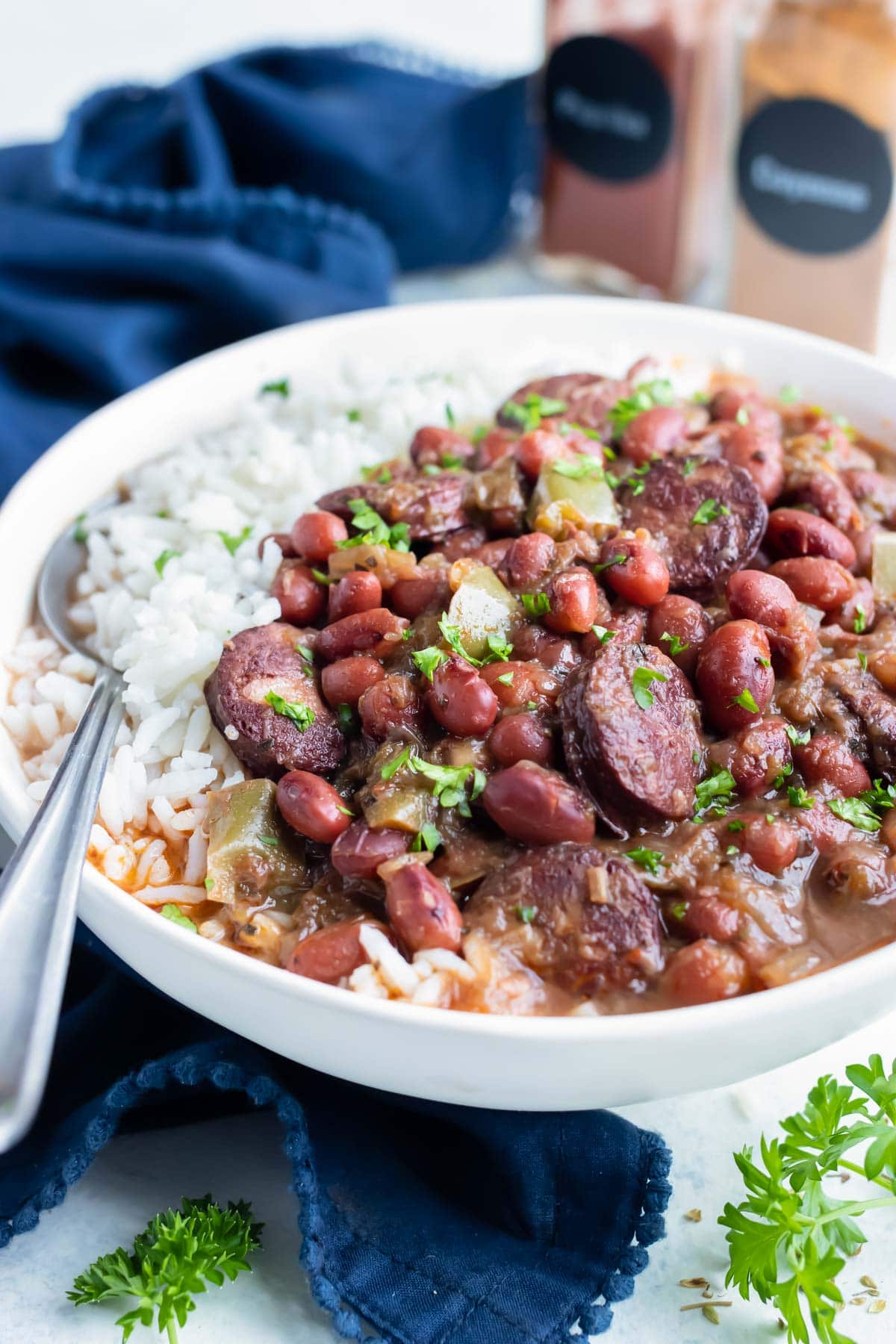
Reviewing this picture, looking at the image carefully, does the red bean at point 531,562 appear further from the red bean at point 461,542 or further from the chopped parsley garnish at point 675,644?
the chopped parsley garnish at point 675,644

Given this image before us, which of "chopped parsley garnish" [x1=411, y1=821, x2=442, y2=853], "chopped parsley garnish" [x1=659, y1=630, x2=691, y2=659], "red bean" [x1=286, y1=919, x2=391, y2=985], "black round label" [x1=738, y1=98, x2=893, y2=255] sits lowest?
"red bean" [x1=286, y1=919, x2=391, y2=985]

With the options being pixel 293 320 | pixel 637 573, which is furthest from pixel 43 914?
pixel 293 320

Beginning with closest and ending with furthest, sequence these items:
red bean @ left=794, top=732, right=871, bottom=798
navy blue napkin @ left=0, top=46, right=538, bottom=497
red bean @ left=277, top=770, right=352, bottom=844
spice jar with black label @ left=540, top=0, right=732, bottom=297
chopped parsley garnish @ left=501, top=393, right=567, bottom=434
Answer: red bean @ left=277, top=770, right=352, bottom=844
red bean @ left=794, top=732, right=871, bottom=798
chopped parsley garnish @ left=501, top=393, right=567, bottom=434
navy blue napkin @ left=0, top=46, right=538, bottom=497
spice jar with black label @ left=540, top=0, right=732, bottom=297

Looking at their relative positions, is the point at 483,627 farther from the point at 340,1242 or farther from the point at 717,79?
the point at 717,79

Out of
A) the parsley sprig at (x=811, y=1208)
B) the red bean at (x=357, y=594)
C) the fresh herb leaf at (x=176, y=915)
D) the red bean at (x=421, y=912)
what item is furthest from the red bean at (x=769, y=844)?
the fresh herb leaf at (x=176, y=915)

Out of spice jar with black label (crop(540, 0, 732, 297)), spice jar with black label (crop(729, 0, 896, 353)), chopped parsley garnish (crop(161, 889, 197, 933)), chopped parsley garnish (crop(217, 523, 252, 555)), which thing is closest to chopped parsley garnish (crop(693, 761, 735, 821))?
chopped parsley garnish (crop(161, 889, 197, 933))

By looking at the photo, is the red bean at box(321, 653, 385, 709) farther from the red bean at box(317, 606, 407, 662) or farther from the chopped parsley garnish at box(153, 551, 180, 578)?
the chopped parsley garnish at box(153, 551, 180, 578)
